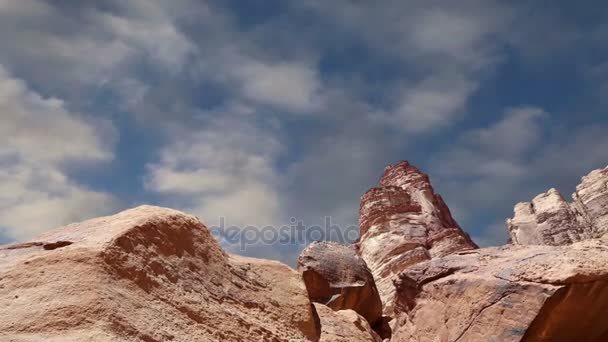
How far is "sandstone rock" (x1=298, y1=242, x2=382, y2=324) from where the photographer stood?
585 inches

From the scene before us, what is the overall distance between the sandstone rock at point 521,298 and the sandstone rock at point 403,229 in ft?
74.8

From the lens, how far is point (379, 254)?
40.6 metres

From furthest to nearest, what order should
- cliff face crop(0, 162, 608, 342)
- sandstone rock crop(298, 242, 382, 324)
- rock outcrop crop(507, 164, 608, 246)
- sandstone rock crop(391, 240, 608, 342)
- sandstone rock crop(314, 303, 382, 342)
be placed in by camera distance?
1. rock outcrop crop(507, 164, 608, 246)
2. sandstone rock crop(298, 242, 382, 324)
3. sandstone rock crop(391, 240, 608, 342)
4. sandstone rock crop(314, 303, 382, 342)
5. cliff face crop(0, 162, 608, 342)

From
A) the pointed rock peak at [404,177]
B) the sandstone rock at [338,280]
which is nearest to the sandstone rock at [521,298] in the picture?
the sandstone rock at [338,280]

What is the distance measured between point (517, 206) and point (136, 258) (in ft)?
175

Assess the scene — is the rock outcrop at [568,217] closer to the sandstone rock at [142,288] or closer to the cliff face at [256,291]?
the cliff face at [256,291]

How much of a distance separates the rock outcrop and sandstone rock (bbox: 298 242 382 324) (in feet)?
101

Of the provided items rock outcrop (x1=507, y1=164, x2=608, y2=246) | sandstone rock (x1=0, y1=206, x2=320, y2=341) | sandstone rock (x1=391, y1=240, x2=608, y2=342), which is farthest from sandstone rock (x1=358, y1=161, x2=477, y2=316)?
sandstone rock (x1=0, y1=206, x2=320, y2=341)

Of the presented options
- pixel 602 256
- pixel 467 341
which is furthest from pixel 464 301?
pixel 602 256

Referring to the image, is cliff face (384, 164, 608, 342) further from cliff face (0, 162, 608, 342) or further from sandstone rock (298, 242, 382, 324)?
sandstone rock (298, 242, 382, 324)

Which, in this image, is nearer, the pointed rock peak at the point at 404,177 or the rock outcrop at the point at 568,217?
the rock outcrop at the point at 568,217

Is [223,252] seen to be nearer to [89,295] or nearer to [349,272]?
[89,295]

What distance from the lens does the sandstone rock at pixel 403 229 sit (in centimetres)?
3847

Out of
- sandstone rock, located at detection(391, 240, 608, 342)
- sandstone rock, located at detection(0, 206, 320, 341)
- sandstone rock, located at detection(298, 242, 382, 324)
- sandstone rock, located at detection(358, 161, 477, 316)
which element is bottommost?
sandstone rock, located at detection(0, 206, 320, 341)
